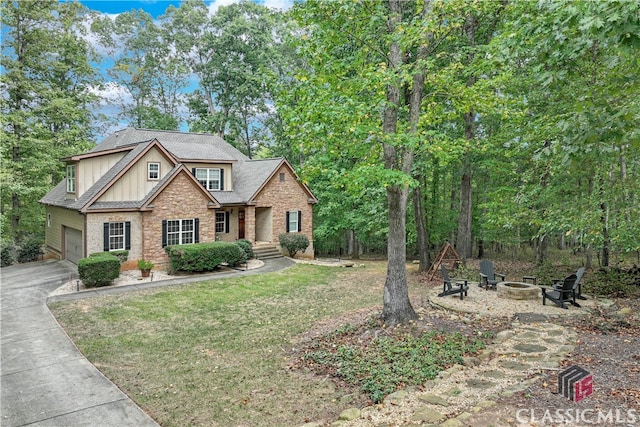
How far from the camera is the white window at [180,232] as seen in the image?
62.2 feet

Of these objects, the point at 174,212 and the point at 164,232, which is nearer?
the point at 164,232

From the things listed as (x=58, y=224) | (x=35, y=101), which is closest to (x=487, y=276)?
(x=58, y=224)

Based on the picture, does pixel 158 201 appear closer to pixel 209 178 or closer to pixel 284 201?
pixel 209 178

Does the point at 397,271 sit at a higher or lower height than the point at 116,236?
lower

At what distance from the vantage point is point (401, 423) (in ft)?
16.1

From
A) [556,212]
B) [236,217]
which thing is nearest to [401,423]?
[556,212]

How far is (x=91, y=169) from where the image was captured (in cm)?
1850

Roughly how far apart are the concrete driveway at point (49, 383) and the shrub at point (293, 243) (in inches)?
520

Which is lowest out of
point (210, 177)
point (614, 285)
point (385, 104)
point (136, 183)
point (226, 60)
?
point (614, 285)

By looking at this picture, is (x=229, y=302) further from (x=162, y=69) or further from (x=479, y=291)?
(x=162, y=69)

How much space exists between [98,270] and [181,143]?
11850 mm

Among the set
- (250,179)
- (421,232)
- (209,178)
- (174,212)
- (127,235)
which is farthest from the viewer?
(250,179)

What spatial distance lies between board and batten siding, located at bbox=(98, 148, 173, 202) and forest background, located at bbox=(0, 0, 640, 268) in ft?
16.1

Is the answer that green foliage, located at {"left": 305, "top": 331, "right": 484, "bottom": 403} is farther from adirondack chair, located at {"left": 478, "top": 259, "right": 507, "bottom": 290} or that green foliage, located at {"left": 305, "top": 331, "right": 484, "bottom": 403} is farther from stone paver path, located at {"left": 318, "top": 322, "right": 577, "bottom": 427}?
adirondack chair, located at {"left": 478, "top": 259, "right": 507, "bottom": 290}
